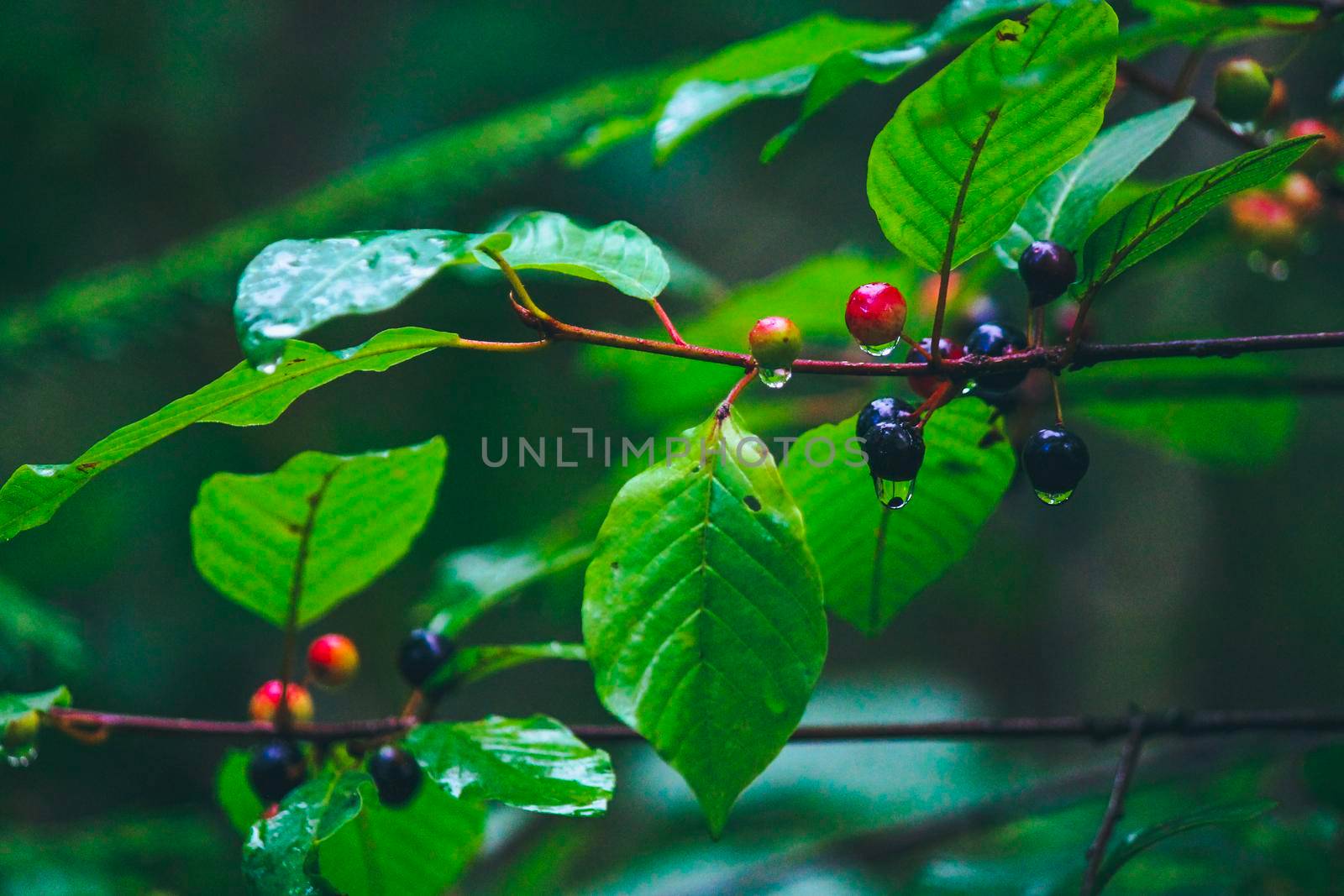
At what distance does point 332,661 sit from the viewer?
3.19 ft

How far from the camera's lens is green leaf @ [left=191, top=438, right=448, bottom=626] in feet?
2.62

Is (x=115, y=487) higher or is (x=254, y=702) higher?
(x=254, y=702)

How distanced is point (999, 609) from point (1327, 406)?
1034mm

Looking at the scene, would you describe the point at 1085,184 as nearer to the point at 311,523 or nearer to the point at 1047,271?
the point at 1047,271

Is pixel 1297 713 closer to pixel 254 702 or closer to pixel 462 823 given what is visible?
pixel 462 823

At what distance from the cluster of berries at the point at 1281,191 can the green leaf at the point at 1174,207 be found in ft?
1.05

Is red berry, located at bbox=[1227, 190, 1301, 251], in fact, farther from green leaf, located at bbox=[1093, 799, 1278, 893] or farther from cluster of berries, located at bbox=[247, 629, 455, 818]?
cluster of berries, located at bbox=[247, 629, 455, 818]

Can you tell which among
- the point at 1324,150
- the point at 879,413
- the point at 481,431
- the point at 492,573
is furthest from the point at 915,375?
the point at 481,431

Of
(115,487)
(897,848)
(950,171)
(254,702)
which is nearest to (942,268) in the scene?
(950,171)

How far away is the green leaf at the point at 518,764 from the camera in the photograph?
0.67m

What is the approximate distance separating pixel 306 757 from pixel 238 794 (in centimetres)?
14

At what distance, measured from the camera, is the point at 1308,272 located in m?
2.04

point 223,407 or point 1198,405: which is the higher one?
point 223,407

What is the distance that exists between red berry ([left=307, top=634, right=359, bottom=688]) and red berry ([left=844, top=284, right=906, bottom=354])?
61 cm
